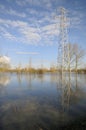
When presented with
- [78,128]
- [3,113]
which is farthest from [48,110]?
[78,128]

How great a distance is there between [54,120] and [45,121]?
33cm

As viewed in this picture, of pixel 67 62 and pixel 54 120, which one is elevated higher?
pixel 67 62

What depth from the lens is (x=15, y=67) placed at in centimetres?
8650

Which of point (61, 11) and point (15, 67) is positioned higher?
point (61, 11)

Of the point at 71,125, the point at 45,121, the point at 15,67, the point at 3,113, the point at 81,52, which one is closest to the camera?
the point at 71,125

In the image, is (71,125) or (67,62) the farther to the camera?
(67,62)

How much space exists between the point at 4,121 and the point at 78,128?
245 cm

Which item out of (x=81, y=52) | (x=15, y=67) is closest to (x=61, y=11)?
(x=81, y=52)

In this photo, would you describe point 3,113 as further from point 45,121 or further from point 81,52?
point 81,52

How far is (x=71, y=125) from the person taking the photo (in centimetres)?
477

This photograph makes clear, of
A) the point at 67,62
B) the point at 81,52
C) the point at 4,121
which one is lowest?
the point at 4,121

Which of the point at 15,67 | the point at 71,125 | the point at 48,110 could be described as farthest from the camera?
the point at 15,67

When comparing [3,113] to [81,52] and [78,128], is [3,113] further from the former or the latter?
[81,52]

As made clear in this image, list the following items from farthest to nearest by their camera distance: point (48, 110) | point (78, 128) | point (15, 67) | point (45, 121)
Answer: point (15, 67) < point (48, 110) < point (45, 121) < point (78, 128)
